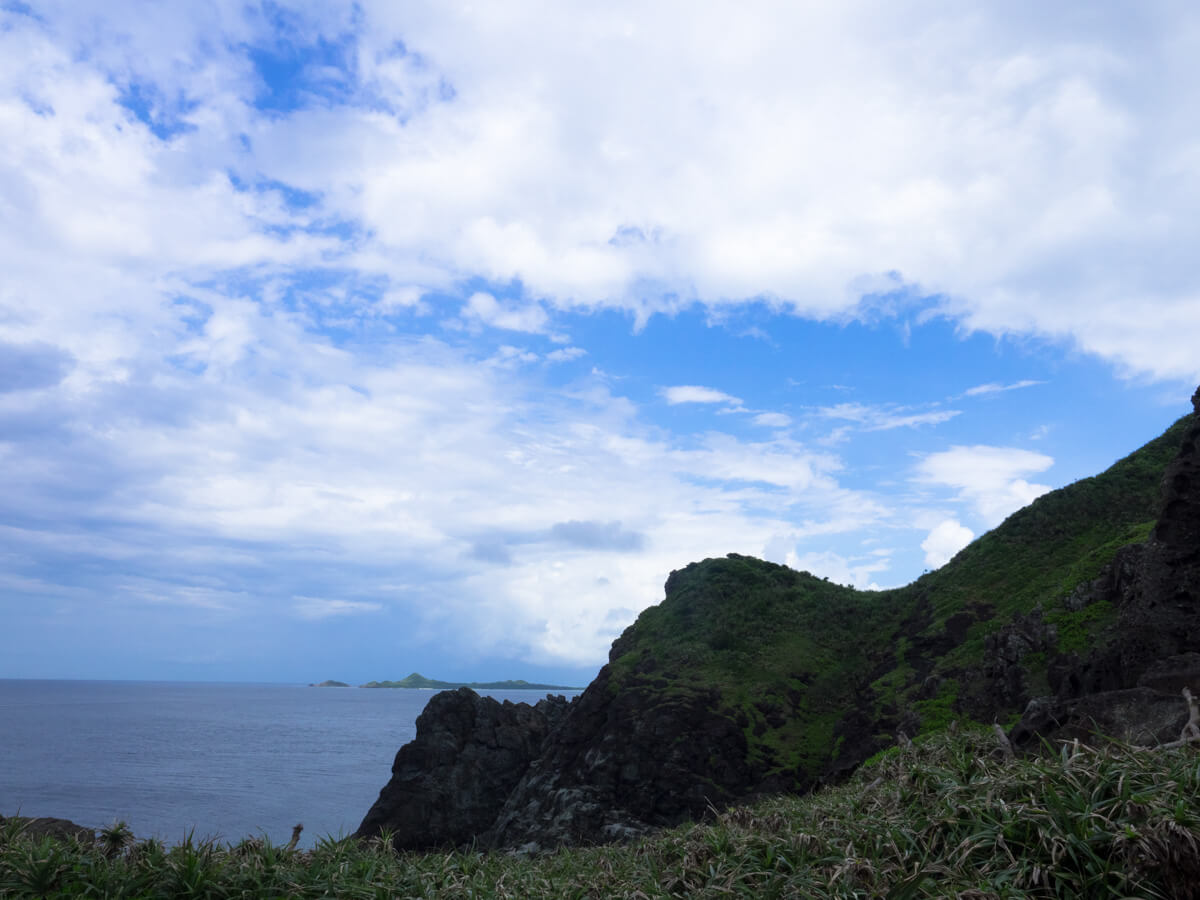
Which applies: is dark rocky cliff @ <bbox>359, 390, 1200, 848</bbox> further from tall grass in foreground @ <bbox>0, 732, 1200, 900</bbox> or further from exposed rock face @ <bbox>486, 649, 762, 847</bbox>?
tall grass in foreground @ <bbox>0, 732, 1200, 900</bbox>

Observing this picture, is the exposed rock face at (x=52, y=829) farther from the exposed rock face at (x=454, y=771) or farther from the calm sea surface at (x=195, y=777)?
the exposed rock face at (x=454, y=771)

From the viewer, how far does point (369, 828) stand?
172 feet

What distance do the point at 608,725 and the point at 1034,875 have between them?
140 ft

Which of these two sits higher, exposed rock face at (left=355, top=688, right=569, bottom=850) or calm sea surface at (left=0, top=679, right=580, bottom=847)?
→ exposed rock face at (left=355, top=688, right=569, bottom=850)

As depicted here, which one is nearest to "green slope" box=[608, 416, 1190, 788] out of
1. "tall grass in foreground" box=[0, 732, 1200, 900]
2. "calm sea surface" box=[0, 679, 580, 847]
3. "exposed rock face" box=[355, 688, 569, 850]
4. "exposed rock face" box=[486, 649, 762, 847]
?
"exposed rock face" box=[486, 649, 762, 847]

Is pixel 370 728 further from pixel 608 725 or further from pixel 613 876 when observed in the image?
pixel 613 876

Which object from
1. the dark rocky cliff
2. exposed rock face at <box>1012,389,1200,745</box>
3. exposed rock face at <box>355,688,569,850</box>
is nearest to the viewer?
exposed rock face at <box>1012,389,1200,745</box>

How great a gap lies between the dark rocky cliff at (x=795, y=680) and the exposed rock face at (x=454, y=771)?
0.10 meters

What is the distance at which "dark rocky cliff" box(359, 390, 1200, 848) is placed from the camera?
32312 millimetres

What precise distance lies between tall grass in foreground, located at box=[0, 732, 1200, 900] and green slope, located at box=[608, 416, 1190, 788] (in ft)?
76.5

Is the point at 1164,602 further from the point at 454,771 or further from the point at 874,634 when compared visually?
the point at 454,771

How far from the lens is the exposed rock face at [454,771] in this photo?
5256 cm

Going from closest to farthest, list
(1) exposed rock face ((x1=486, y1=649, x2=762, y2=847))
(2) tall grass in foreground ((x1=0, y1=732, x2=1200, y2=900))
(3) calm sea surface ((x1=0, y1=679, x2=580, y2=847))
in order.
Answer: (2) tall grass in foreground ((x1=0, y1=732, x2=1200, y2=900)) → (1) exposed rock face ((x1=486, y1=649, x2=762, y2=847)) → (3) calm sea surface ((x1=0, y1=679, x2=580, y2=847))

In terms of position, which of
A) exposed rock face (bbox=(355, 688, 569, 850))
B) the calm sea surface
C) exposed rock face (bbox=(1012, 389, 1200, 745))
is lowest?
the calm sea surface
